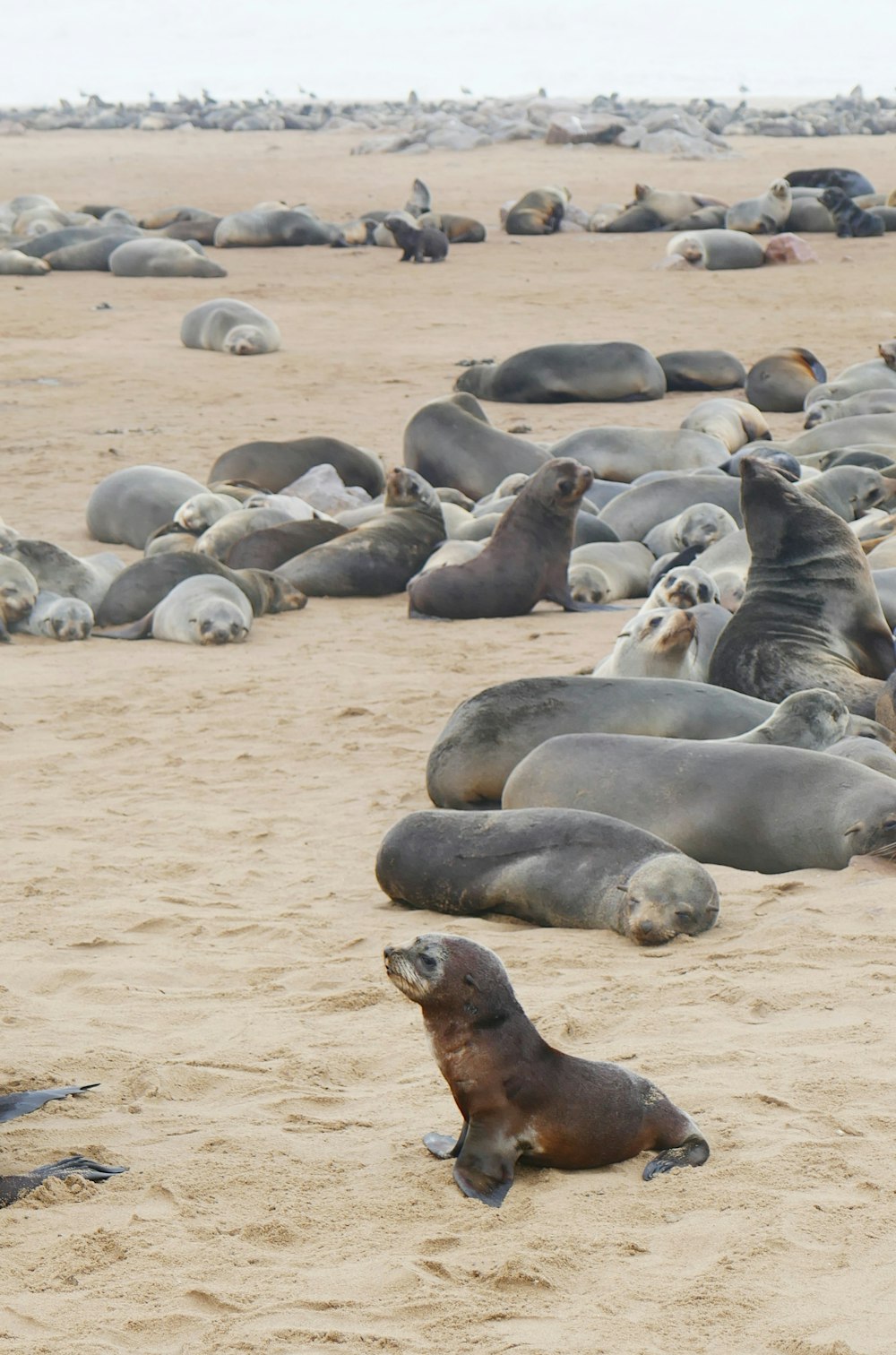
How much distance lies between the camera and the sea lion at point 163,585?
25.8 feet

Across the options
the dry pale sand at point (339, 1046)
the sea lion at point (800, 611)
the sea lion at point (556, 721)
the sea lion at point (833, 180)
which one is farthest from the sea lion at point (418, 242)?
the sea lion at point (556, 721)

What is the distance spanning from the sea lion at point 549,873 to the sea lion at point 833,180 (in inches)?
788

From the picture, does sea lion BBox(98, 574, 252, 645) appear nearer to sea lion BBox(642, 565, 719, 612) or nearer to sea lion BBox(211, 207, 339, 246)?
sea lion BBox(642, 565, 719, 612)

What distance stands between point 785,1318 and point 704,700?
3.06 m

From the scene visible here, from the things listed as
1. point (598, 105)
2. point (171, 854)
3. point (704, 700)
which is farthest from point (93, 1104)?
point (598, 105)

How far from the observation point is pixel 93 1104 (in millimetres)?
3125

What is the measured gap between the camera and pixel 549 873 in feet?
13.8

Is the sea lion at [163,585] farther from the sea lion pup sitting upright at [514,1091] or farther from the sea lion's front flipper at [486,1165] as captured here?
the sea lion's front flipper at [486,1165]

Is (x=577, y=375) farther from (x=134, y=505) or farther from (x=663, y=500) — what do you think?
(x=134, y=505)

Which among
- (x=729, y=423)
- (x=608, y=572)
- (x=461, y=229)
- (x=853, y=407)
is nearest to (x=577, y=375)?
(x=729, y=423)

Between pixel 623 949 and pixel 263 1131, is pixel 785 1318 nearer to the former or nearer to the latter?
pixel 263 1131

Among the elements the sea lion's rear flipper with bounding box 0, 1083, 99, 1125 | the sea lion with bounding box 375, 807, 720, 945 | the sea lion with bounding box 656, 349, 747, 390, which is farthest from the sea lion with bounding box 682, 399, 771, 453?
the sea lion's rear flipper with bounding box 0, 1083, 99, 1125

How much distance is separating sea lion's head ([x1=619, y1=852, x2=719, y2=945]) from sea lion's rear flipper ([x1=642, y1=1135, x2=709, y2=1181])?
1.19 m

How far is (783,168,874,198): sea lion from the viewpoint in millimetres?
22938
